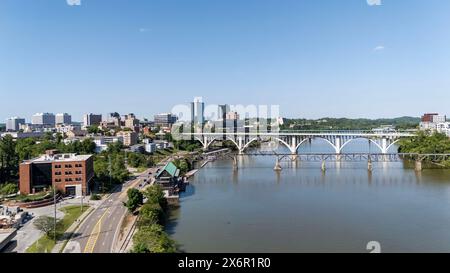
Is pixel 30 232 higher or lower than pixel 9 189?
lower

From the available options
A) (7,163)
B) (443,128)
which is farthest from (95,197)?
(443,128)

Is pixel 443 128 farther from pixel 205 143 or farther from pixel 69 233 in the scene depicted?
pixel 69 233

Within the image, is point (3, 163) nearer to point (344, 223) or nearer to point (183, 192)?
point (183, 192)

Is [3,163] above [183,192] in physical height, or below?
above

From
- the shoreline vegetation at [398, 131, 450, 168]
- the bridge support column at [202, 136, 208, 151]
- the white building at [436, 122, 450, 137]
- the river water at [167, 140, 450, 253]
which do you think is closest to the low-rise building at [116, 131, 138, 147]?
the bridge support column at [202, 136, 208, 151]

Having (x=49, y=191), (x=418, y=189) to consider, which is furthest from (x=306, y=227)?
(x=49, y=191)
